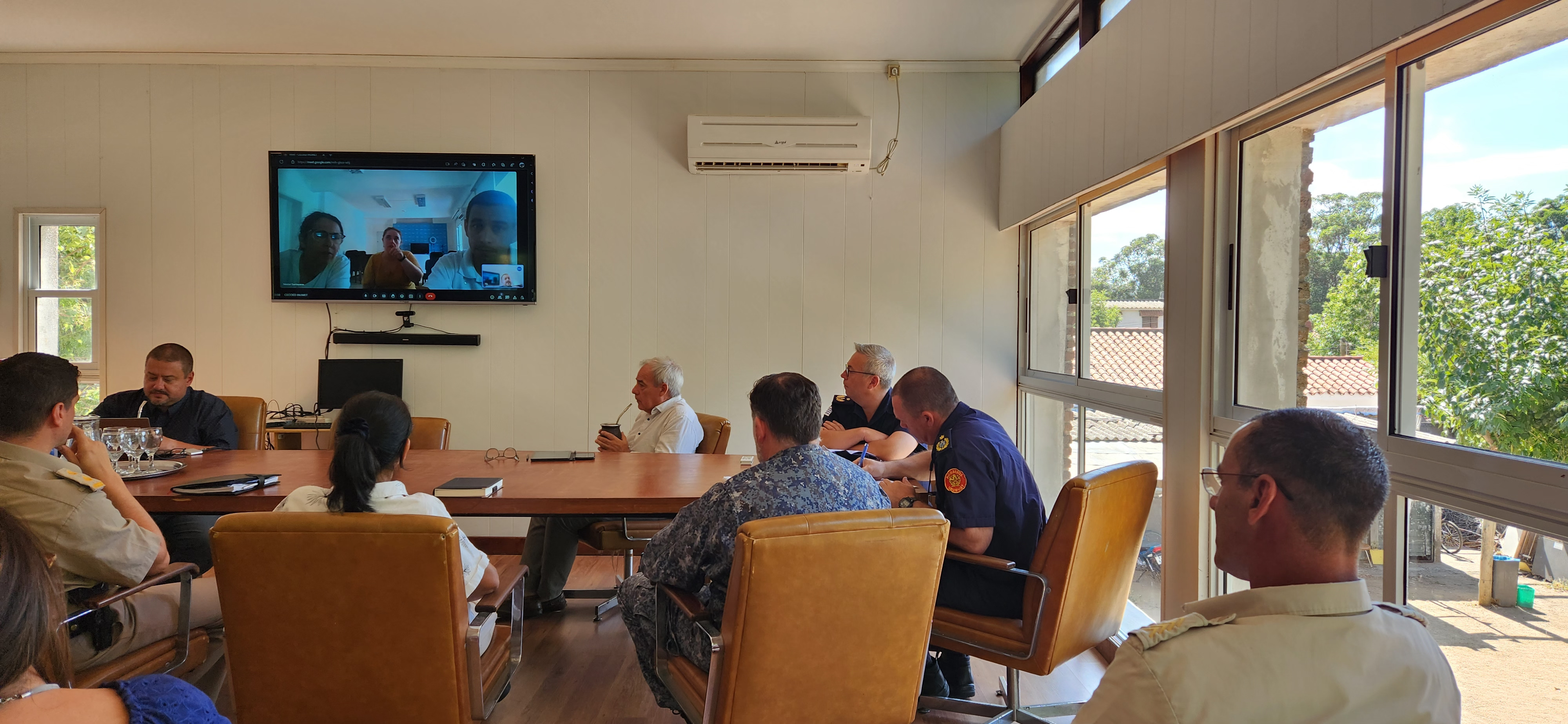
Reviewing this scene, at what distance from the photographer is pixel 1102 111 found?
11.1 ft

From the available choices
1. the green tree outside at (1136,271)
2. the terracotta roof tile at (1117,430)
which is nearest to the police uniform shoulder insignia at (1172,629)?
the terracotta roof tile at (1117,430)

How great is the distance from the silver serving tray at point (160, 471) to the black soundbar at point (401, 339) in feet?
6.26

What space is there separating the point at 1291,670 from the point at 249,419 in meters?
4.51

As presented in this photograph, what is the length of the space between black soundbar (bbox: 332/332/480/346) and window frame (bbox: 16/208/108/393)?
144 cm

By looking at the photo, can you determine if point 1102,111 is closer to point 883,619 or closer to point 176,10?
point 883,619

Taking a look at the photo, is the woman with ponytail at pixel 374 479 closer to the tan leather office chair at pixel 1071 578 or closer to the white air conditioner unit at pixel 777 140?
the tan leather office chair at pixel 1071 578

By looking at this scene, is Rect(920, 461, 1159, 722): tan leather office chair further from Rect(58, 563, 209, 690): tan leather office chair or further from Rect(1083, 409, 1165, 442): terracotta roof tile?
Rect(58, 563, 209, 690): tan leather office chair

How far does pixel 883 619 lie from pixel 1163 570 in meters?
1.76

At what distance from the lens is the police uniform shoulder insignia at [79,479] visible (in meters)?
1.99

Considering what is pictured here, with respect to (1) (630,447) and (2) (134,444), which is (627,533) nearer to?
(1) (630,447)

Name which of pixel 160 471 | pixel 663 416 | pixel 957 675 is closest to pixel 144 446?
pixel 160 471

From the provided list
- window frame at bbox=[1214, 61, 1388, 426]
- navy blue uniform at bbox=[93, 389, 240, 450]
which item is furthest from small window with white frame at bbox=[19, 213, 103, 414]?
window frame at bbox=[1214, 61, 1388, 426]

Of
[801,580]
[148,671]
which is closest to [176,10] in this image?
[148,671]

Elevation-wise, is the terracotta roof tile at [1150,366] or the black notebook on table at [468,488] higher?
the terracotta roof tile at [1150,366]
